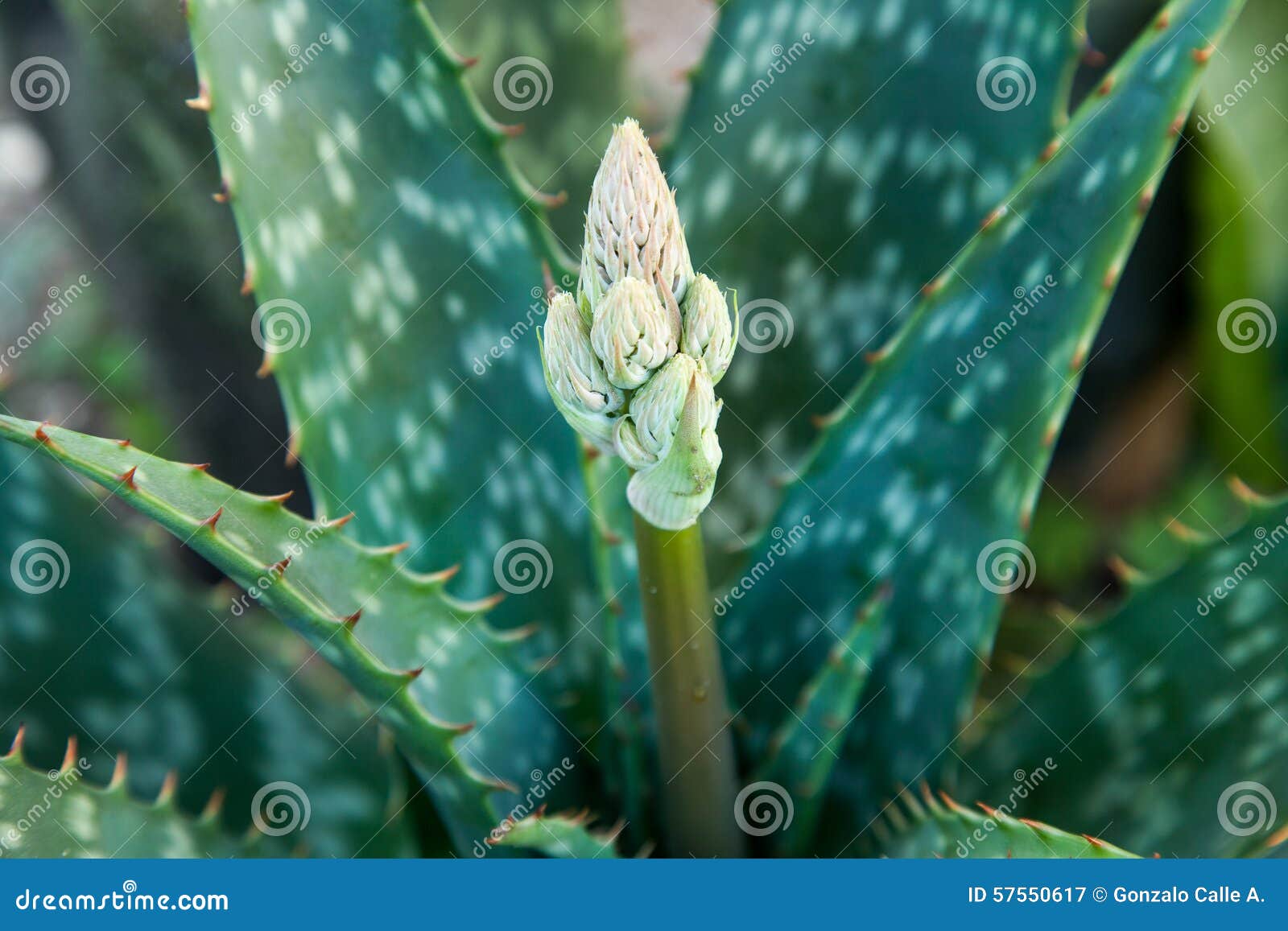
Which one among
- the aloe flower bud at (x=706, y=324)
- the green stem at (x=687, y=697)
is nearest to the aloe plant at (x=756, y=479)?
the green stem at (x=687, y=697)

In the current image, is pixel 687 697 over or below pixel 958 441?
below

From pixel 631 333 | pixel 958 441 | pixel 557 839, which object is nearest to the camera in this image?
pixel 631 333

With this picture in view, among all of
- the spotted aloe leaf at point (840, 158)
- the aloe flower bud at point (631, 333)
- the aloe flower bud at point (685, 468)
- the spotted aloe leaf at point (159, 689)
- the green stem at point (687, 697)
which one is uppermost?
the spotted aloe leaf at point (840, 158)

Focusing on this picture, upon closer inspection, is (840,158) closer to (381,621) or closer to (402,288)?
(402,288)

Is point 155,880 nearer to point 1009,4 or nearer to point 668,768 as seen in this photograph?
point 668,768

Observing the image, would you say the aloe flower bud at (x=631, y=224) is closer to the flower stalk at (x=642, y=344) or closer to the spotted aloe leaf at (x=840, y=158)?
the flower stalk at (x=642, y=344)

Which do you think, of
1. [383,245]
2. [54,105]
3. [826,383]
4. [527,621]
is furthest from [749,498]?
[54,105]

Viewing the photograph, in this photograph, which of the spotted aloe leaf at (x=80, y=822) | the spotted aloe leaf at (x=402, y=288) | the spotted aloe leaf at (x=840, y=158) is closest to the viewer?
the spotted aloe leaf at (x=80, y=822)

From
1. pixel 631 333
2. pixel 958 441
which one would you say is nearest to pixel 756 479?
pixel 958 441
